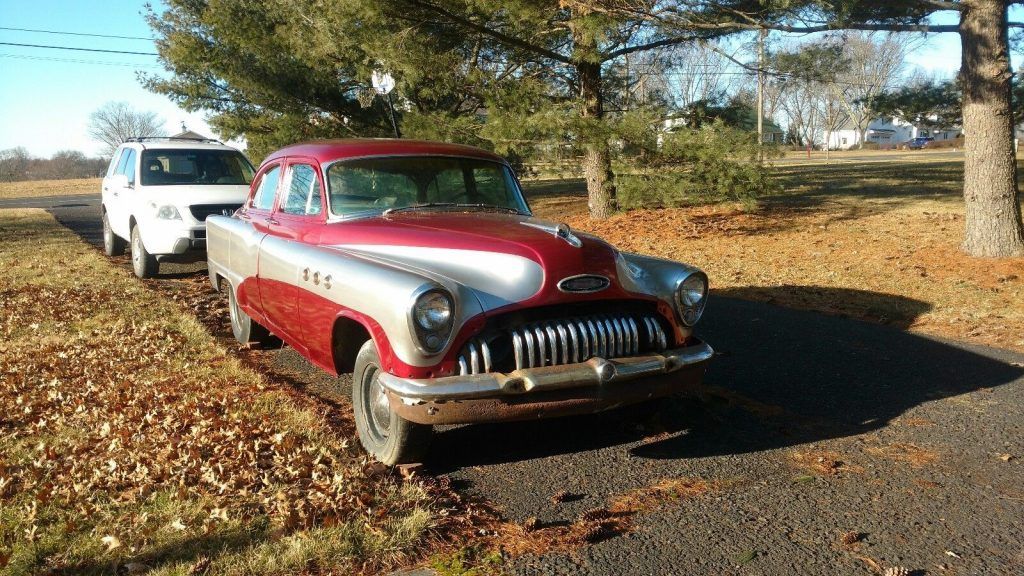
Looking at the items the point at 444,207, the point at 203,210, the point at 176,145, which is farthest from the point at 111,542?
the point at 176,145

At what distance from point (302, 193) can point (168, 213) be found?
5.29 metres

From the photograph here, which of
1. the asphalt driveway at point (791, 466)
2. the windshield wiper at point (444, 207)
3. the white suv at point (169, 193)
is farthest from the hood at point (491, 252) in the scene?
the white suv at point (169, 193)

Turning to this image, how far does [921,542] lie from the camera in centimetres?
338

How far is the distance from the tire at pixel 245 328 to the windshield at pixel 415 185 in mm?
1874

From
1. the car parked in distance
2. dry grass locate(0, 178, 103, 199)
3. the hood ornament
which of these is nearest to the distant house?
the car parked in distance

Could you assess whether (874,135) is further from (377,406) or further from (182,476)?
(182,476)

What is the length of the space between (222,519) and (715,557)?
2.03 meters

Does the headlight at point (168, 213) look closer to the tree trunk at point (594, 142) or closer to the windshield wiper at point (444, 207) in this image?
the windshield wiper at point (444, 207)

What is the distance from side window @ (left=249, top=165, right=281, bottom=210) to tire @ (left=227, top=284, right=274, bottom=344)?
29.2 inches

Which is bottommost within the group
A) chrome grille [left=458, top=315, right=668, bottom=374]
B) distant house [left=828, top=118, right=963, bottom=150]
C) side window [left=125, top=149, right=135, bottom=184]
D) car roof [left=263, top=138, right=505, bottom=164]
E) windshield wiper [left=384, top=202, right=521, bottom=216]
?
chrome grille [left=458, top=315, right=668, bottom=374]

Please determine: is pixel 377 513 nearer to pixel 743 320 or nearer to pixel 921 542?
pixel 921 542

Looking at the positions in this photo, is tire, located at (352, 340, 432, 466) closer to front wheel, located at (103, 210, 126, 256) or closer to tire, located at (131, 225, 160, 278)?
tire, located at (131, 225, 160, 278)

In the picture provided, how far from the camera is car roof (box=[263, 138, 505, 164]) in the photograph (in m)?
5.44

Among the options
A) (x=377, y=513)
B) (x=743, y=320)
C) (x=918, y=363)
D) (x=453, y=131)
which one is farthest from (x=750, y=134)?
(x=377, y=513)
